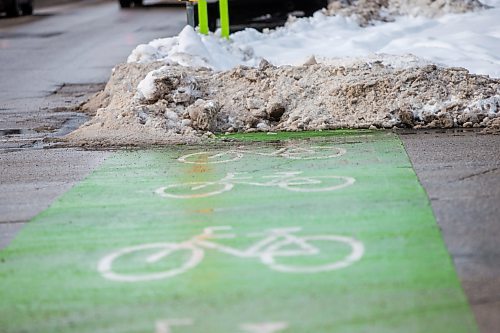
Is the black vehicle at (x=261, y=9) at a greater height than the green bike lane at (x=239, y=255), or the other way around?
the green bike lane at (x=239, y=255)

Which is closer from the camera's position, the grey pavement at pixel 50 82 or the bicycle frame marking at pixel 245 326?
the bicycle frame marking at pixel 245 326

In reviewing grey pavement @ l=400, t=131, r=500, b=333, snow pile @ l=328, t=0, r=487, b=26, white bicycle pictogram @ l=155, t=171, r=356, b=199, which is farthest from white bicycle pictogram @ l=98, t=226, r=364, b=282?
snow pile @ l=328, t=0, r=487, b=26

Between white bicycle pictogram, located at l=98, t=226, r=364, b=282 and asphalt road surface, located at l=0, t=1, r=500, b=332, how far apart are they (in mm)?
589

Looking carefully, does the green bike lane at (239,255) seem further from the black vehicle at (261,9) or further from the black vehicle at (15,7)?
the black vehicle at (15,7)

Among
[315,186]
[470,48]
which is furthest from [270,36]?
[315,186]

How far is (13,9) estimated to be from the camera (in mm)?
32062

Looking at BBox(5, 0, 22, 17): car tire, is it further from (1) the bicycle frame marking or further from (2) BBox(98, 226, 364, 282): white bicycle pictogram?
(1) the bicycle frame marking

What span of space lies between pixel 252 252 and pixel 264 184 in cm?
179

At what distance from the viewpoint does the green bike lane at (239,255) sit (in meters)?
4.83

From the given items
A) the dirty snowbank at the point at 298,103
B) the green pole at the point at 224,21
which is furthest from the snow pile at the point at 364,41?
the dirty snowbank at the point at 298,103

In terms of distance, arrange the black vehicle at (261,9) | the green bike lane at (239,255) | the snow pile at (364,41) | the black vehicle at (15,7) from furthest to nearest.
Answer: the black vehicle at (15,7)
the black vehicle at (261,9)
the snow pile at (364,41)
the green bike lane at (239,255)

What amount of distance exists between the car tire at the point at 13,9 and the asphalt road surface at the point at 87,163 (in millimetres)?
12770

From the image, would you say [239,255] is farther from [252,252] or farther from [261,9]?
[261,9]

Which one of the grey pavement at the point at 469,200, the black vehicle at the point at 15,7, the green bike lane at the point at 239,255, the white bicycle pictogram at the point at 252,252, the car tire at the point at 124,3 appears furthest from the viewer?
the car tire at the point at 124,3
